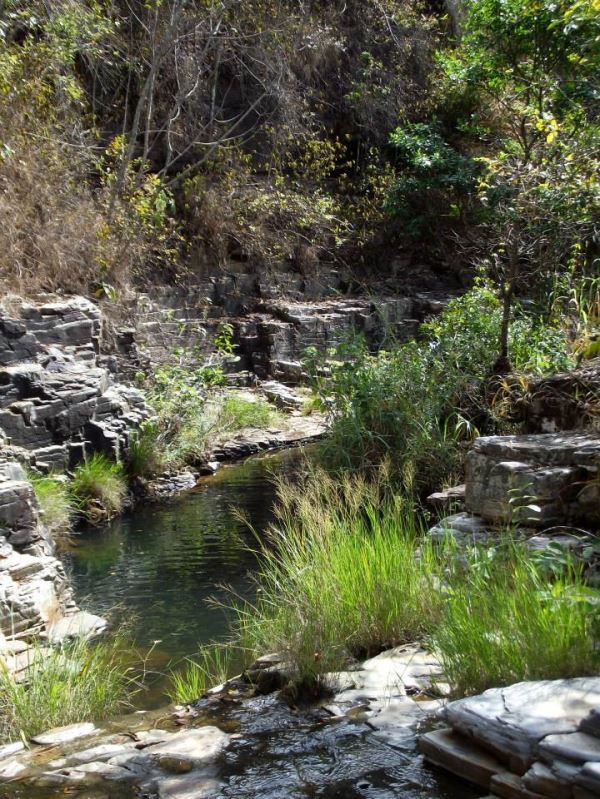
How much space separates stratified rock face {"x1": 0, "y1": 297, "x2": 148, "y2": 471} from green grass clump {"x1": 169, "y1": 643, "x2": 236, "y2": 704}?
16.8ft

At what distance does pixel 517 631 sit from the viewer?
3.25 m

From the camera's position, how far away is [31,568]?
21.4 ft

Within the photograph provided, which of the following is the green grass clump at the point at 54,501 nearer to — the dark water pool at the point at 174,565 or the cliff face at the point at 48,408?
the dark water pool at the point at 174,565

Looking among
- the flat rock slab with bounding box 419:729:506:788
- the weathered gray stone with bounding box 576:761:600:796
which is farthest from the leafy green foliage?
the weathered gray stone with bounding box 576:761:600:796

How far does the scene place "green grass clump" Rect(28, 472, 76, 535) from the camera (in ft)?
28.8

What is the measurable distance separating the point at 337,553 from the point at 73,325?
310 inches

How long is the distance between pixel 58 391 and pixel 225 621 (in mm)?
4909

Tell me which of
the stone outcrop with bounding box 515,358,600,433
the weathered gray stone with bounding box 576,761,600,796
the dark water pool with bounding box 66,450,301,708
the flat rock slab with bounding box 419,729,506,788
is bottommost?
the dark water pool with bounding box 66,450,301,708

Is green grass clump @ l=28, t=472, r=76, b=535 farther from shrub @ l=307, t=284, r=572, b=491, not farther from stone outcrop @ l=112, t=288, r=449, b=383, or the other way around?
stone outcrop @ l=112, t=288, r=449, b=383

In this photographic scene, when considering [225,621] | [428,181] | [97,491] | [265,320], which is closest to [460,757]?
[225,621]

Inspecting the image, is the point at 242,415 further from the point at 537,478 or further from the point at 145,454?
the point at 537,478

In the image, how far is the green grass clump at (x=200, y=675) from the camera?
465cm

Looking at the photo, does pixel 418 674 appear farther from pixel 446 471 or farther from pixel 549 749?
pixel 446 471

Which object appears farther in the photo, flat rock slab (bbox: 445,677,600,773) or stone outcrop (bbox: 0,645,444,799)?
stone outcrop (bbox: 0,645,444,799)
